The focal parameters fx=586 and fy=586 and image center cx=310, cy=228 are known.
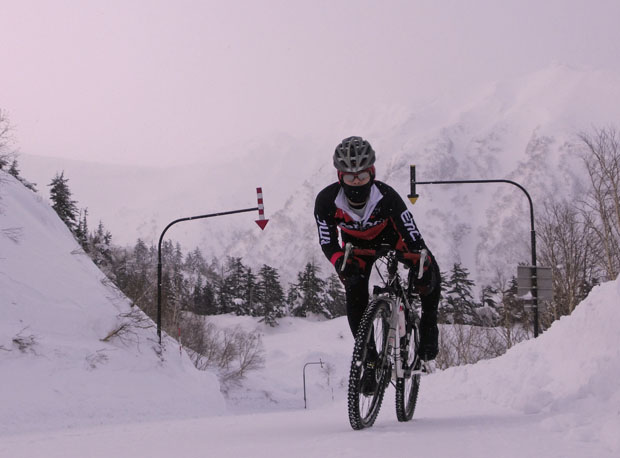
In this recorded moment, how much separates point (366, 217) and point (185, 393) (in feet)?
54.7

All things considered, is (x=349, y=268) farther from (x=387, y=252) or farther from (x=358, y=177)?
(x=358, y=177)

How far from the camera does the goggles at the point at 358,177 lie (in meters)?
5.02

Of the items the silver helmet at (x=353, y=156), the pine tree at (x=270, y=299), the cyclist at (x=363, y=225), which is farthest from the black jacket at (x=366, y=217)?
the pine tree at (x=270, y=299)

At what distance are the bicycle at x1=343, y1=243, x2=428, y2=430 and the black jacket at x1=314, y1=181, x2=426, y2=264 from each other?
240 millimetres

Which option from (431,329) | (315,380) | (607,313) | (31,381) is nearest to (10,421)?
(31,381)

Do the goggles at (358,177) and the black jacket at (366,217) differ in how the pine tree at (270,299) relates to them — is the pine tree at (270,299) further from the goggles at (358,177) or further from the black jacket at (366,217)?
the goggles at (358,177)

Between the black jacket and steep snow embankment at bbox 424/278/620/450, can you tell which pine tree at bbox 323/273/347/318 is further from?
the black jacket

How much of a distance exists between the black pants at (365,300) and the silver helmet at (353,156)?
955mm

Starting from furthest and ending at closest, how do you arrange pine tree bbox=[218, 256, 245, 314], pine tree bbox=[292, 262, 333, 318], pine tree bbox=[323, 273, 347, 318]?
pine tree bbox=[323, 273, 347, 318] → pine tree bbox=[292, 262, 333, 318] → pine tree bbox=[218, 256, 245, 314]

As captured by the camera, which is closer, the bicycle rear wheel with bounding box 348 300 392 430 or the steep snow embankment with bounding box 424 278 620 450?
the steep snow embankment with bounding box 424 278 620 450

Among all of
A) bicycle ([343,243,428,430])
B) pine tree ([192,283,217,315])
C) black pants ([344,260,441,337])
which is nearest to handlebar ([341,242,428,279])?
bicycle ([343,243,428,430])

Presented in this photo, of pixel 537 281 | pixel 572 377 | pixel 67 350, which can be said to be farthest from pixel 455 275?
pixel 572 377

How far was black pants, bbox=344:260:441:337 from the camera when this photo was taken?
5.42 m

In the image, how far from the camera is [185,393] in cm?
2019
